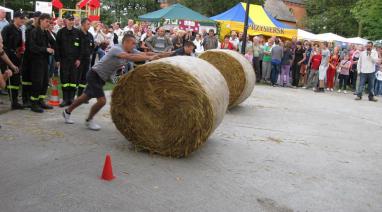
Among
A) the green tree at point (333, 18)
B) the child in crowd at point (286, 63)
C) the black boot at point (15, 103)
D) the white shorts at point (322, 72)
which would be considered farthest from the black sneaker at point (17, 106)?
the green tree at point (333, 18)

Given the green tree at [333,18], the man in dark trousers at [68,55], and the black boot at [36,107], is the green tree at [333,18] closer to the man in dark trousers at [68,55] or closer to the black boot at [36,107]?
the man in dark trousers at [68,55]

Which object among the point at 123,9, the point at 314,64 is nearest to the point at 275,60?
the point at 314,64

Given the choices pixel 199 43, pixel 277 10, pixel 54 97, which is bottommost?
pixel 54 97

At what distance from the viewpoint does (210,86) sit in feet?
23.2

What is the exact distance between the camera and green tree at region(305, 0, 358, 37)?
63662 mm

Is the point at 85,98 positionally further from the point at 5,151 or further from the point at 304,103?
the point at 304,103

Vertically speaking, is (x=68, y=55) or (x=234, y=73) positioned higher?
(x=68, y=55)

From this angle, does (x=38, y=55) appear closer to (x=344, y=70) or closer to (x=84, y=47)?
(x=84, y=47)

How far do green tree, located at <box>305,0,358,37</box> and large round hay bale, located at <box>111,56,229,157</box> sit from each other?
58.6m

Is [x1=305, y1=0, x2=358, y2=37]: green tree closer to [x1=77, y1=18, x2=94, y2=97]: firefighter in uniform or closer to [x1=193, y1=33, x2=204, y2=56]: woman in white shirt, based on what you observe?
[x1=193, y1=33, x2=204, y2=56]: woman in white shirt

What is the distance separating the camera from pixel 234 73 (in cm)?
1205

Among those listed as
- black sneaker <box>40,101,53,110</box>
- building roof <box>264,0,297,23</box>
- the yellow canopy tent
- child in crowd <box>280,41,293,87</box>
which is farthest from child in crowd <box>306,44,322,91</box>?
building roof <box>264,0,297,23</box>

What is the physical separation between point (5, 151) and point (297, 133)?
5.90 m

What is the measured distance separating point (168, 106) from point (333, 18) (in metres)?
62.6
